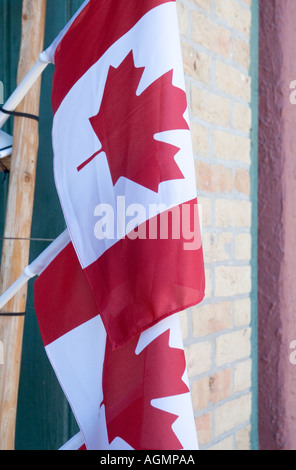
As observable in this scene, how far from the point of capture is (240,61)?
5.84 ft

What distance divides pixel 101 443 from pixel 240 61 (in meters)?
1.34

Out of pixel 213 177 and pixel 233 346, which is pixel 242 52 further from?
pixel 233 346

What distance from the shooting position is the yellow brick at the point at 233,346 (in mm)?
1677

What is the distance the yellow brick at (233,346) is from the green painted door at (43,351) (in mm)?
565

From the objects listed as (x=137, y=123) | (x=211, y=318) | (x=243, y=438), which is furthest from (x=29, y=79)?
(x=243, y=438)

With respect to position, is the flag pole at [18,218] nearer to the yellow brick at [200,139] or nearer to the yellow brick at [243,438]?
the yellow brick at [200,139]

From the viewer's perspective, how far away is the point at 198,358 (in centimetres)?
156

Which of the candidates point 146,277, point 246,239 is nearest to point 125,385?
point 146,277

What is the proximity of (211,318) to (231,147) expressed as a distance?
0.58 meters

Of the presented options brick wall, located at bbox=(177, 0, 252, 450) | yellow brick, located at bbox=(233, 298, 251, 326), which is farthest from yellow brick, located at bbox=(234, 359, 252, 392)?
yellow brick, located at bbox=(233, 298, 251, 326)

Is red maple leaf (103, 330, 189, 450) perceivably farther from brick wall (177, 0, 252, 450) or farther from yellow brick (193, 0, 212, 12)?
yellow brick (193, 0, 212, 12)

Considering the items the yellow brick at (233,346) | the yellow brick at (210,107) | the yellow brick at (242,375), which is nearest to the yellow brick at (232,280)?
the yellow brick at (233,346)

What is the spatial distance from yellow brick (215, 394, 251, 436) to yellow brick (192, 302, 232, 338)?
27 centimetres

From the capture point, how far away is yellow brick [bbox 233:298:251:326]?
5.82 feet
